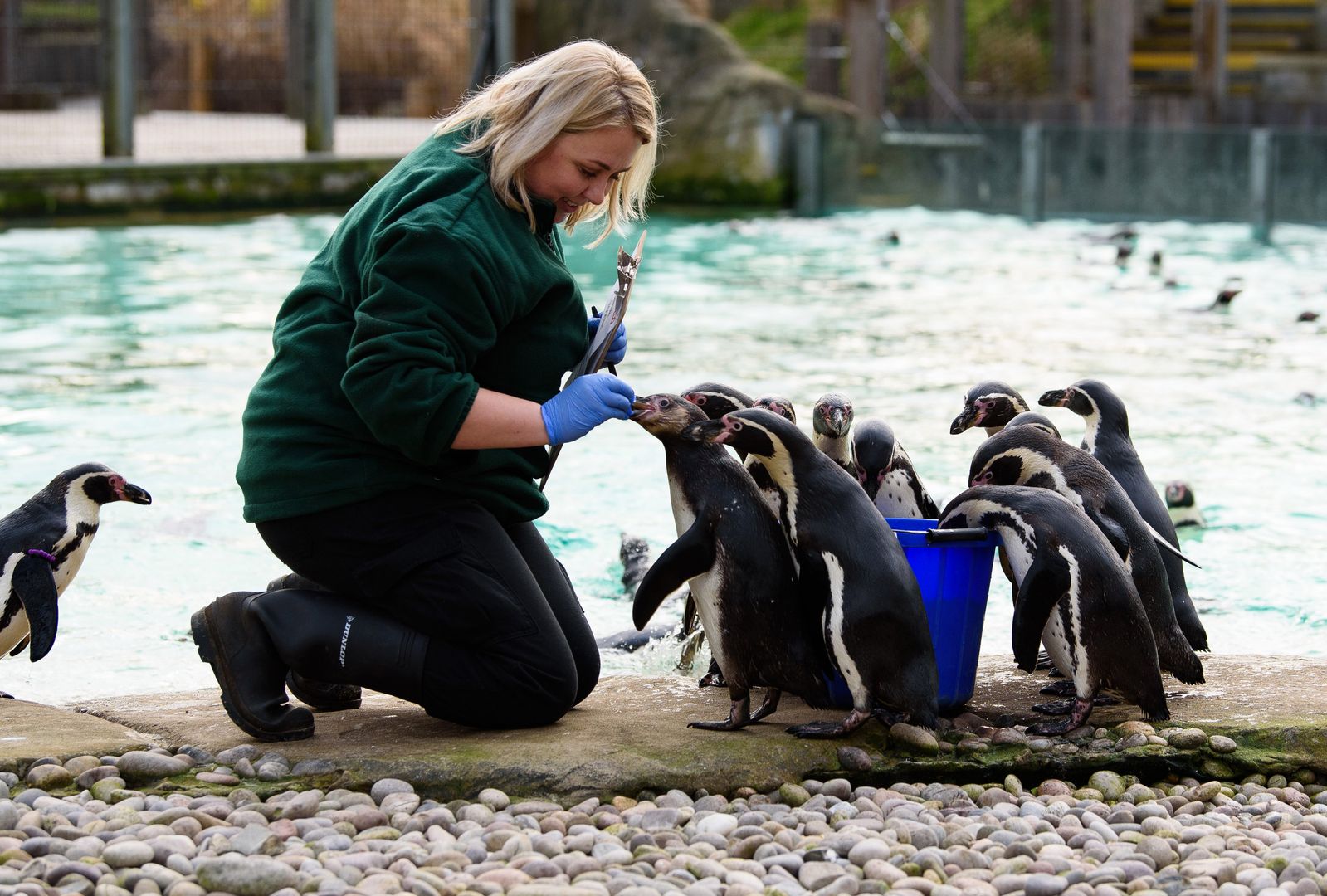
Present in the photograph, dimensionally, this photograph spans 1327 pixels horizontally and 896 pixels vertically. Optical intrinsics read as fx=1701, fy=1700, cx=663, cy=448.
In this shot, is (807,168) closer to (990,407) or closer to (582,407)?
(990,407)

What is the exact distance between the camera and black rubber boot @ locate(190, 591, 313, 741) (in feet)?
10.0

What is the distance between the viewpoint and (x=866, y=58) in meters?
17.9

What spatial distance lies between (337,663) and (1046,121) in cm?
1552

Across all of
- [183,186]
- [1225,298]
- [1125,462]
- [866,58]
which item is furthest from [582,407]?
[866,58]

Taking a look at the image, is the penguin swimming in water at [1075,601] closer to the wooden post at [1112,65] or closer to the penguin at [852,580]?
the penguin at [852,580]

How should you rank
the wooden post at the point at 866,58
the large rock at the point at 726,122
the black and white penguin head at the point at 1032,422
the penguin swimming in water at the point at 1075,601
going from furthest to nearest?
the wooden post at the point at 866,58 < the large rock at the point at 726,122 < the black and white penguin head at the point at 1032,422 < the penguin swimming in water at the point at 1075,601

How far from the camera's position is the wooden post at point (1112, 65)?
16.4m

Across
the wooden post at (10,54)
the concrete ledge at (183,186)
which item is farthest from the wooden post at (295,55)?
the wooden post at (10,54)

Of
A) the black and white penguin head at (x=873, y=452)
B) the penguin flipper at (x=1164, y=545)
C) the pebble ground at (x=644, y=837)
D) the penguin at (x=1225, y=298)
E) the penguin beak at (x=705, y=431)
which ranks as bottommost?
the pebble ground at (x=644, y=837)

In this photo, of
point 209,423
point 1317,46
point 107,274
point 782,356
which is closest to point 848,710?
point 209,423

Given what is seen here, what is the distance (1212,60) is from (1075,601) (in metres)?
14.8

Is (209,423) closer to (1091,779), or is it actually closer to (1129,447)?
(1129,447)

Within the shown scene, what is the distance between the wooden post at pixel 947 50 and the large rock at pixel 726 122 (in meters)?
1.19

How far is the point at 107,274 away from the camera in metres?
11.9
